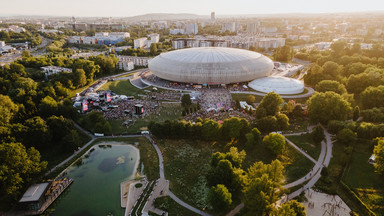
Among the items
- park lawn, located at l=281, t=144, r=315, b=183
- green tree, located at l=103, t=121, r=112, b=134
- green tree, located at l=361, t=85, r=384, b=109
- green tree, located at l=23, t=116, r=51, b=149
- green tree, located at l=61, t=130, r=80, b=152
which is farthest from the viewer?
green tree, located at l=361, t=85, r=384, b=109

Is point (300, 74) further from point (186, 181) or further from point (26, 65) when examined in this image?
point (26, 65)

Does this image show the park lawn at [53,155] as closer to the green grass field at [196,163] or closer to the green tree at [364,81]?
the green grass field at [196,163]

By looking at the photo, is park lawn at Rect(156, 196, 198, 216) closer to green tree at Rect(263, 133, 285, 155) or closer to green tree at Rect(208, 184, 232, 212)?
green tree at Rect(208, 184, 232, 212)

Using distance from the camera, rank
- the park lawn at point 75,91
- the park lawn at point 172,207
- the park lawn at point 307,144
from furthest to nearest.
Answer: the park lawn at point 75,91 < the park lawn at point 307,144 < the park lawn at point 172,207

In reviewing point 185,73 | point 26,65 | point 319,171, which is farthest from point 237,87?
point 26,65

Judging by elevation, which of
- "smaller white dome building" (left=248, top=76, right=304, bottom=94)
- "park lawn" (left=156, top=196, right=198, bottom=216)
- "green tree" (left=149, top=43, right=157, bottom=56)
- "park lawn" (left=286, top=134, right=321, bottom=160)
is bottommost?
"park lawn" (left=156, top=196, right=198, bottom=216)

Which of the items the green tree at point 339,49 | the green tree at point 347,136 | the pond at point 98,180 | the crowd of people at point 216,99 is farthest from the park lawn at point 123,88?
the green tree at point 339,49

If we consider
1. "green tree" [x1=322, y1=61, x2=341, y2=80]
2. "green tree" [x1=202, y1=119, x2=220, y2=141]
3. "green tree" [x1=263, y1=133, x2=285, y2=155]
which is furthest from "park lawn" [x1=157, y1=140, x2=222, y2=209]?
"green tree" [x1=322, y1=61, x2=341, y2=80]
